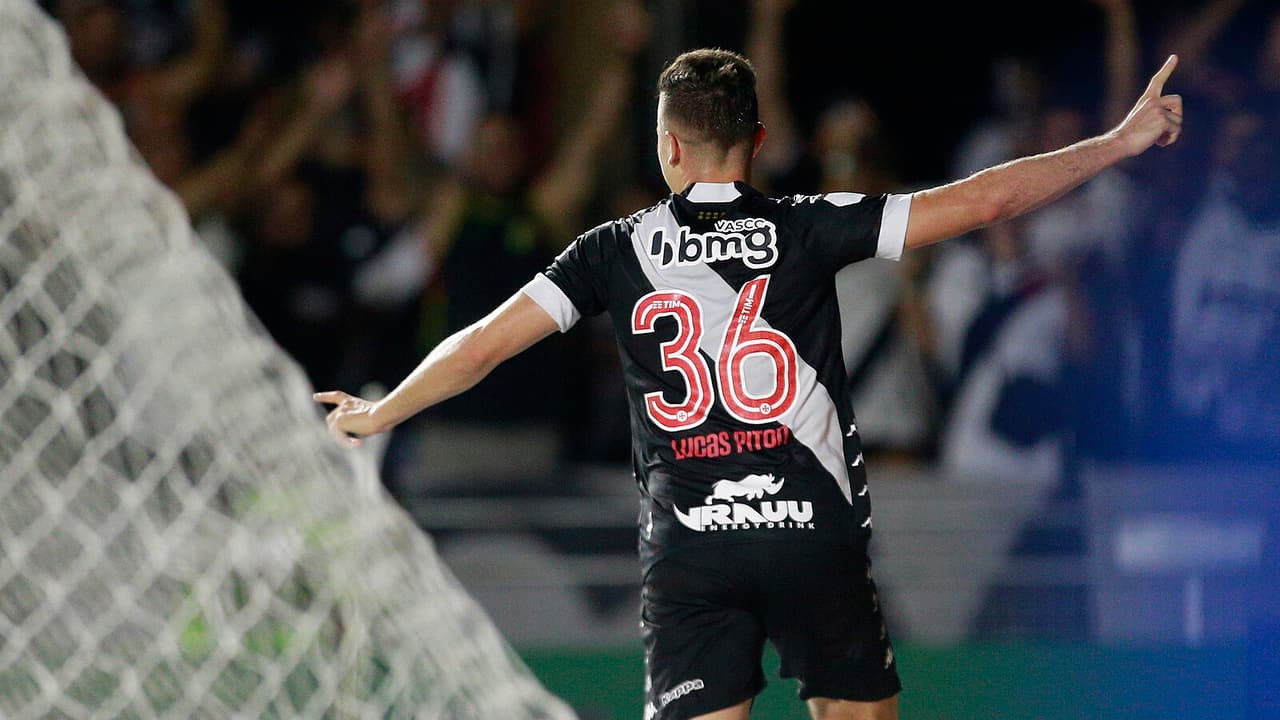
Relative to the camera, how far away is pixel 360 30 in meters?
6.55

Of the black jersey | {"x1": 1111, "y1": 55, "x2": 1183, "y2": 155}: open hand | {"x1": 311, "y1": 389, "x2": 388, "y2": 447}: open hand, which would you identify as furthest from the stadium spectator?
{"x1": 311, "y1": 389, "x2": 388, "y2": 447}: open hand

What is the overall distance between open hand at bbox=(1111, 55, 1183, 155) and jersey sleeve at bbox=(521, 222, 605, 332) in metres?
0.97

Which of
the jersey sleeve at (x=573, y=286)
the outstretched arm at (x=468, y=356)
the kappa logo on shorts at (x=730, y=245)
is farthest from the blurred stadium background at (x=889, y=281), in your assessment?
the kappa logo on shorts at (x=730, y=245)

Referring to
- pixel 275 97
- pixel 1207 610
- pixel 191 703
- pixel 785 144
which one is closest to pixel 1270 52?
pixel 785 144

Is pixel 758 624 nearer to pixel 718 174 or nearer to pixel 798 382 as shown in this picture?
pixel 798 382

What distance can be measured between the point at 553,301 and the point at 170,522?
138 centimetres

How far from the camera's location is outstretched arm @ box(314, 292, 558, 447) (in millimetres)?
3021

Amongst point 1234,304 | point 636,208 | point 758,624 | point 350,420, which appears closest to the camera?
point 758,624

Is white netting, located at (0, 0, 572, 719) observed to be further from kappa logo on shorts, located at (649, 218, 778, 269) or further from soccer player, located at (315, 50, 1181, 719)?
kappa logo on shorts, located at (649, 218, 778, 269)

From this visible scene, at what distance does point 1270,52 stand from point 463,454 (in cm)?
323

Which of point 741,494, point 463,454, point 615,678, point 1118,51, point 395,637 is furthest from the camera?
point 1118,51

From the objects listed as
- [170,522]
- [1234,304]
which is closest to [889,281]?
[1234,304]

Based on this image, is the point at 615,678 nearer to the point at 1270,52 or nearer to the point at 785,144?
the point at 785,144

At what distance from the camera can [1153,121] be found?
2975mm
